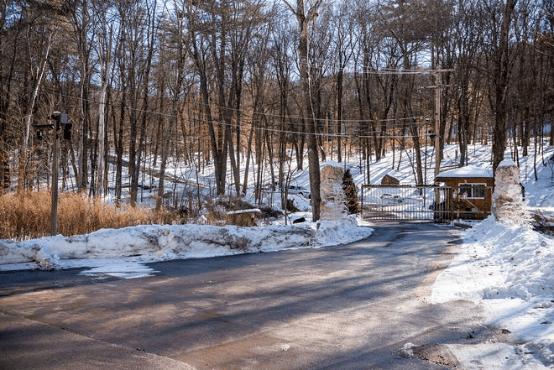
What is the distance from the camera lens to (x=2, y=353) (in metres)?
4.60

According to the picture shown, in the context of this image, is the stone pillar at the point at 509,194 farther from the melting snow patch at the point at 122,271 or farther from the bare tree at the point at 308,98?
the melting snow patch at the point at 122,271

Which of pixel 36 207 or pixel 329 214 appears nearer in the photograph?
pixel 36 207

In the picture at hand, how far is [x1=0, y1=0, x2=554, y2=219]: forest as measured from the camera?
27469mm

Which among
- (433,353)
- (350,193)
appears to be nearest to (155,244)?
(433,353)

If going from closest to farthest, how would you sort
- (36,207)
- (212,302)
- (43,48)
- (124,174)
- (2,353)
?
(2,353)
(212,302)
(36,207)
(43,48)
(124,174)

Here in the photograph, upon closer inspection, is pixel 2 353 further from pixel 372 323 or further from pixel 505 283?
pixel 505 283

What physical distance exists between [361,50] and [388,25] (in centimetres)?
323

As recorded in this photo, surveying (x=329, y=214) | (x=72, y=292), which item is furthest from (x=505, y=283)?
(x=329, y=214)

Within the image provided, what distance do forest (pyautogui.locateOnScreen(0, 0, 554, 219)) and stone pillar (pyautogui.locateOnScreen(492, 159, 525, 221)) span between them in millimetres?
7463

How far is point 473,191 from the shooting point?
25.8 m

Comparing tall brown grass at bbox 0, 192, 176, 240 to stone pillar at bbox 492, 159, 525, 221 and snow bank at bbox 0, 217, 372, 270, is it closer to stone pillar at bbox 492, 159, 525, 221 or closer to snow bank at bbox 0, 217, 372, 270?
snow bank at bbox 0, 217, 372, 270

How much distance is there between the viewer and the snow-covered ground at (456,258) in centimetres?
509

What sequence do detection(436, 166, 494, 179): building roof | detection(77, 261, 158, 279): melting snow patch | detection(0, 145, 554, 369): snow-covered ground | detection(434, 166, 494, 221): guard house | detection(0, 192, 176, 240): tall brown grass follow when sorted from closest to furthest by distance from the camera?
1. detection(0, 145, 554, 369): snow-covered ground
2. detection(77, 261, 158, 279): melting snow patch
3. detection(0, 192, 176, 240): tall brown grass
4. detection(434, 166, 494, 221): guard house
5. detection(436, 166, 494, 179): building roof

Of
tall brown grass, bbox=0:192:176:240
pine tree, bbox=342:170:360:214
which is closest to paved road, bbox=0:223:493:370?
tall brown grass, bbox=0:192:176:240
